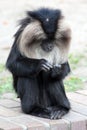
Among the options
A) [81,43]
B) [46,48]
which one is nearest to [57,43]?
[46,48]

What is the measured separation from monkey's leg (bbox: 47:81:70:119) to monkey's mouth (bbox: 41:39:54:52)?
42cm

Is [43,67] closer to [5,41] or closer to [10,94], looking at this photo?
[10,94]

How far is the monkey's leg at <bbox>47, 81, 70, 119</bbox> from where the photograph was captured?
5.52 meters

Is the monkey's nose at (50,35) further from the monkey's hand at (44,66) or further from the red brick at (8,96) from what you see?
the red brick at (8,96)

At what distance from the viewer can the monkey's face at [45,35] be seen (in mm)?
5148

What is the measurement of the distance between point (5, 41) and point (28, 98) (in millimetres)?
5316

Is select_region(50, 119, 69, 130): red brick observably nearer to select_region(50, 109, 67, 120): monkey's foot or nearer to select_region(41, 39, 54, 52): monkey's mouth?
select_region(50, 109, 67, 120): monkey's foot

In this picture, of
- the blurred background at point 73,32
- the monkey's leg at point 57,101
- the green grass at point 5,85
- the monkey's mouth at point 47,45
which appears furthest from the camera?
the blurred background at point 73,32

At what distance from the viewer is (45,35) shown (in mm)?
5184

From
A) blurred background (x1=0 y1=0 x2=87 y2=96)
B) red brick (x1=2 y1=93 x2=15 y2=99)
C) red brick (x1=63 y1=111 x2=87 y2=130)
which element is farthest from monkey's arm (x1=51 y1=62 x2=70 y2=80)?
red brick (x1=2 y1=93 x2=15 y2=99)

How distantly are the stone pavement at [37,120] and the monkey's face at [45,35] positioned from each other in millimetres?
618

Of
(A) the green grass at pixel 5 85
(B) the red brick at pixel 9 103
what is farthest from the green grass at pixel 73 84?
(B) the red brick at pixel 9 103

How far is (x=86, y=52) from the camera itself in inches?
383

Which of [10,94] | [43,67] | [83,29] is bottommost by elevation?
[83,29]
